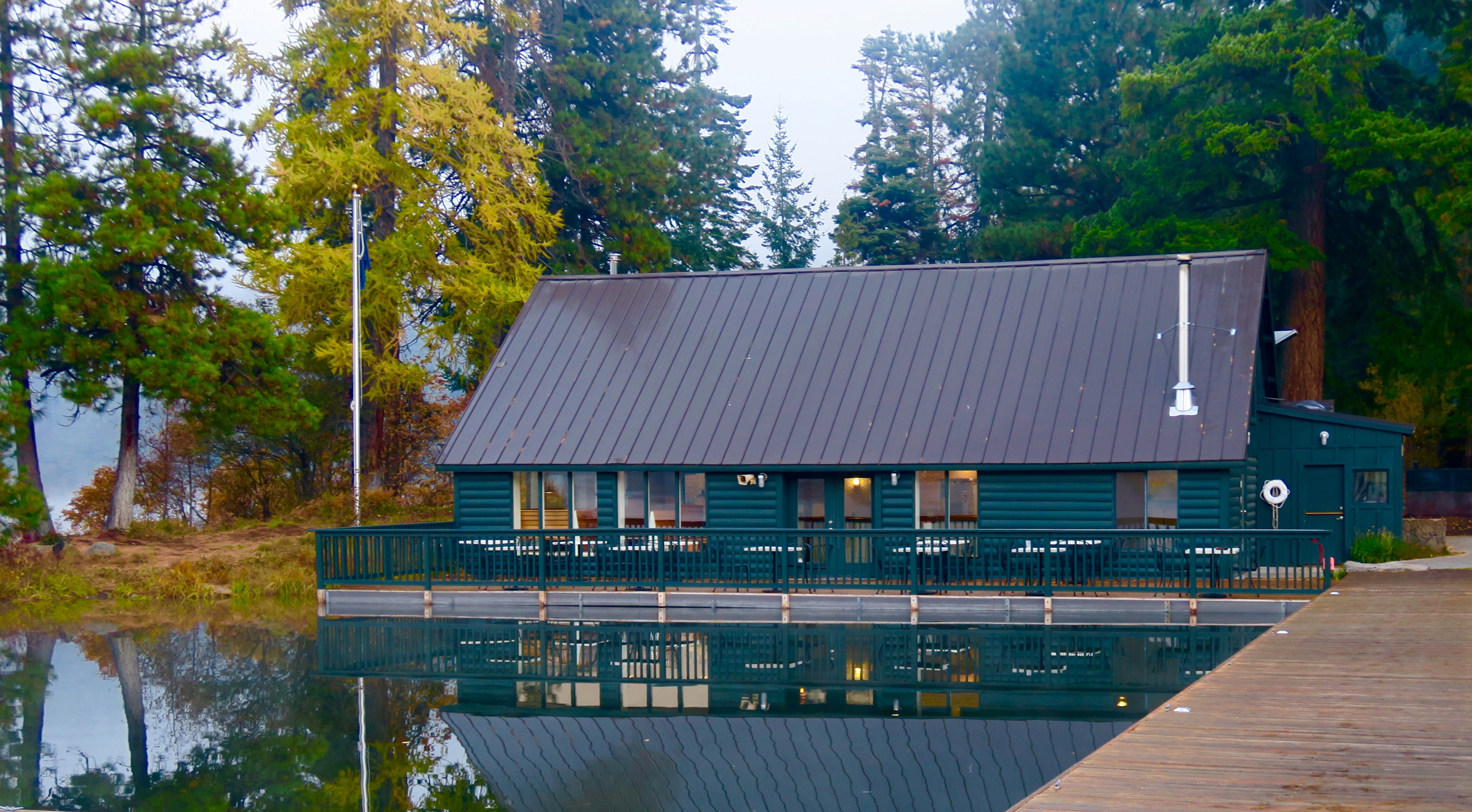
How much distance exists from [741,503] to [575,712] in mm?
9776

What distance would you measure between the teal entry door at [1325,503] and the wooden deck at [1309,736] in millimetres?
8392

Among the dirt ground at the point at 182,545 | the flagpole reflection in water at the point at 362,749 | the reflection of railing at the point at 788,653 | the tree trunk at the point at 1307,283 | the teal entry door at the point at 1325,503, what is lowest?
the reflection of railing at the point at 788,653

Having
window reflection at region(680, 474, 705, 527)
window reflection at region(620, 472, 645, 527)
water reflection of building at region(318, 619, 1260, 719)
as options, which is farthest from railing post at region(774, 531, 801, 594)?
window reflection at region(620, 472, 645, 527)

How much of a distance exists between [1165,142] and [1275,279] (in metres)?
4.97

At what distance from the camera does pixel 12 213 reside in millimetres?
28656

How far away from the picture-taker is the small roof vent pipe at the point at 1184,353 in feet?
70.5

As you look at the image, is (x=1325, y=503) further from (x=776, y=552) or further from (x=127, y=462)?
(x=127, y=462)

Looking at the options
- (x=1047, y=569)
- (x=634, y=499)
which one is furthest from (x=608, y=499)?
(x=1047, y=569)

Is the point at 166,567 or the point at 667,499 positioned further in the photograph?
the point at 166,567

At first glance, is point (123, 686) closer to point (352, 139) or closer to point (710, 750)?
point (710, 750)

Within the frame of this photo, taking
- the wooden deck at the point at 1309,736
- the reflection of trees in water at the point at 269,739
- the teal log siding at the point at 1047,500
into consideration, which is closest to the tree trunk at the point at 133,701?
the reflection of trees in water at the point at 269,739

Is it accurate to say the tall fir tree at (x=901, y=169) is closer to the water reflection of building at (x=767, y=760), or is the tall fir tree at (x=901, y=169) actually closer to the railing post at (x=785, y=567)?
the railing post at (x=785, y=567)

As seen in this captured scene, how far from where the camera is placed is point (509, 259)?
3488 cm

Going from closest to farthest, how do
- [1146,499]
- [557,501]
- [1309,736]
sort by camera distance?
1. [1309,736]
2. [1146,499]
3. [557,501]
